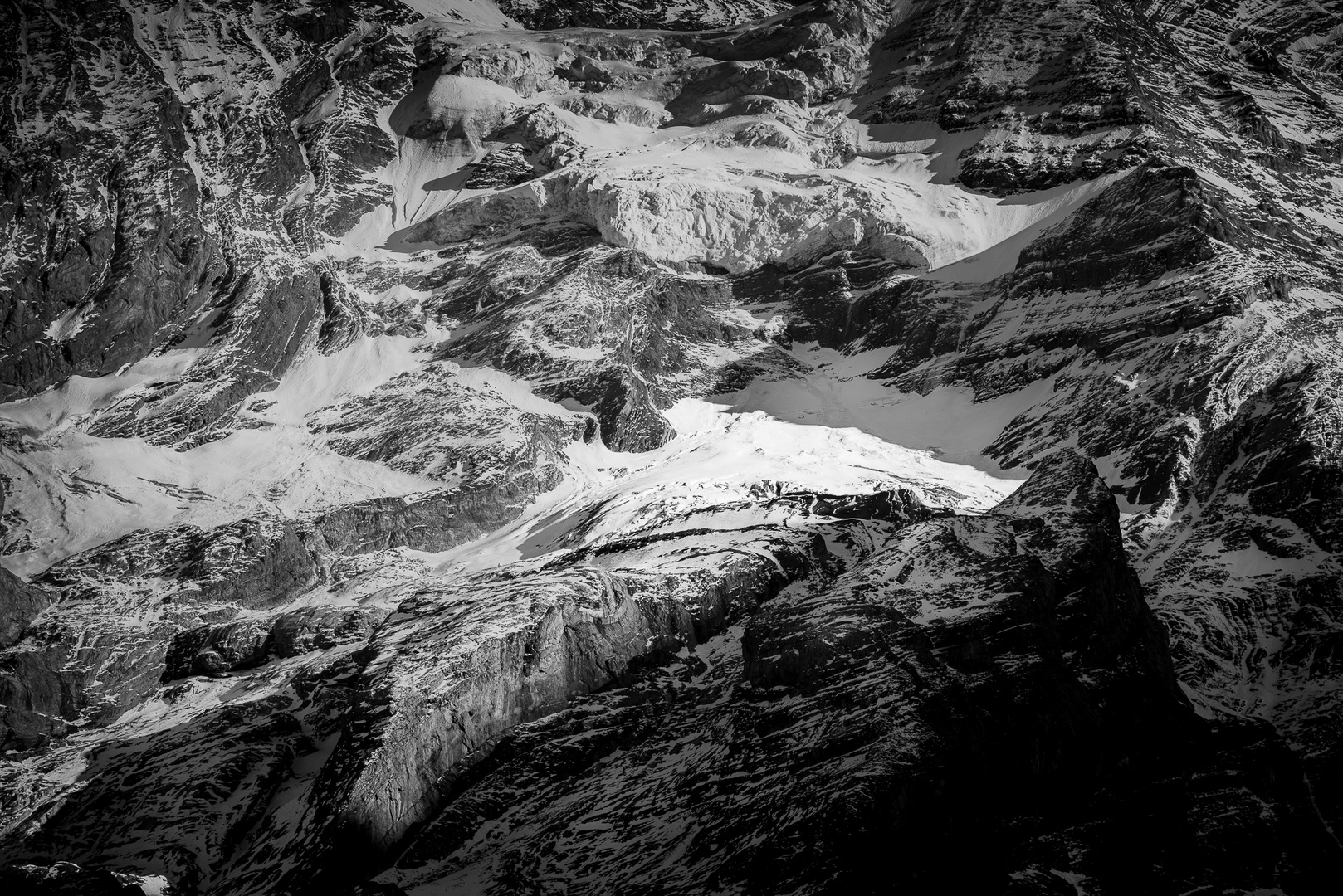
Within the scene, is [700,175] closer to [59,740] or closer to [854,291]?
[854,291]

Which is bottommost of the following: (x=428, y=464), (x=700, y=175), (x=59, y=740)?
(x=59, y=740)

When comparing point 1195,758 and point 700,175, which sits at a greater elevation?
point 700,175

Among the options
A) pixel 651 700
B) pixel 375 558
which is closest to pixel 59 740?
pixel 375 558

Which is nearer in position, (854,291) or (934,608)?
(934,608)

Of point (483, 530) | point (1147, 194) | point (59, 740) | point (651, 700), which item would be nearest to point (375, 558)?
point (483, 530)

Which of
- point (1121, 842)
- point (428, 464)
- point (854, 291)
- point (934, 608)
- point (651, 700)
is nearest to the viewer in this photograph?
point (1121, 842)

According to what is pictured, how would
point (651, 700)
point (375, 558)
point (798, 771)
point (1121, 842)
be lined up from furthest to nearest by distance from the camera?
point (375, 558) → point (651, 700) → point (1121, 842) → point (798, 771)
